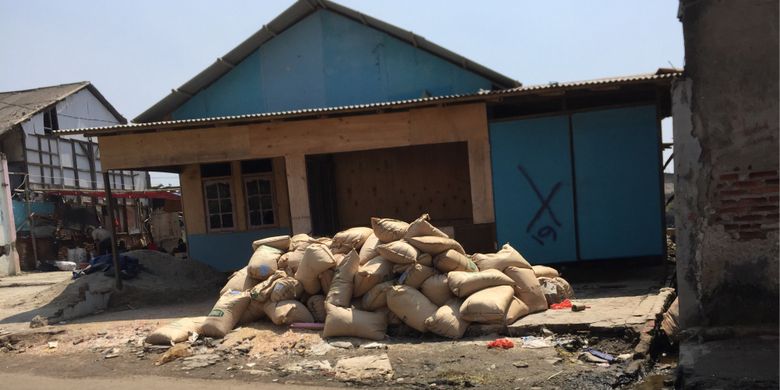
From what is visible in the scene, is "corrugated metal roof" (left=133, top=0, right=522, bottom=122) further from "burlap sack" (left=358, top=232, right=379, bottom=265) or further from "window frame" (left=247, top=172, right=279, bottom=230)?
"burlap sack" (left=358, top=232, right=379, bottom=265)

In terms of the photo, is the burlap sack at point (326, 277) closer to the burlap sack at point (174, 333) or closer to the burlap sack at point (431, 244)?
the burlap sack at point (431, 244)

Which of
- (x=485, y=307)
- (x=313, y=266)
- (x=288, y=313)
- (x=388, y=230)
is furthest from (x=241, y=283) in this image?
(x=485, y=307)

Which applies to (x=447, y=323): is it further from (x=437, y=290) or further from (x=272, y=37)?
(x=272, y=37)

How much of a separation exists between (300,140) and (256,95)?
331 cm

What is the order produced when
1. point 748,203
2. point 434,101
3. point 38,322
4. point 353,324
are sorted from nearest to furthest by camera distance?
point 748,203
point 353,324
point 38,322
point 434,101

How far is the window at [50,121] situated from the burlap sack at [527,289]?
2243 centimetres

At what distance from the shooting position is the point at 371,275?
609cm

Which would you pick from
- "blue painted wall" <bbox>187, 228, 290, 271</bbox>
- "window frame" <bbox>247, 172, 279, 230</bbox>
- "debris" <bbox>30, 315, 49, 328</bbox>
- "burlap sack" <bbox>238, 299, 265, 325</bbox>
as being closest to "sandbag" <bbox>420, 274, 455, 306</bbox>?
"burlap sack" <bbox>238, 299, 265, 325</bbox>

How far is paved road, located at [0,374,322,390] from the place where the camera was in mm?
4707

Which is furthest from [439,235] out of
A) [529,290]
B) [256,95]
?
[256,95]

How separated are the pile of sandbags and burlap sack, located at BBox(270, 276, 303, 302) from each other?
0.04ft

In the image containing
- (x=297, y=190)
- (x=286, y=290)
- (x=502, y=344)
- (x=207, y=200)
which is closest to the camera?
(x=502, y=344)

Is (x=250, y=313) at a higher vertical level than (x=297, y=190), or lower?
lower

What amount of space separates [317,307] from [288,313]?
1.12 ft
